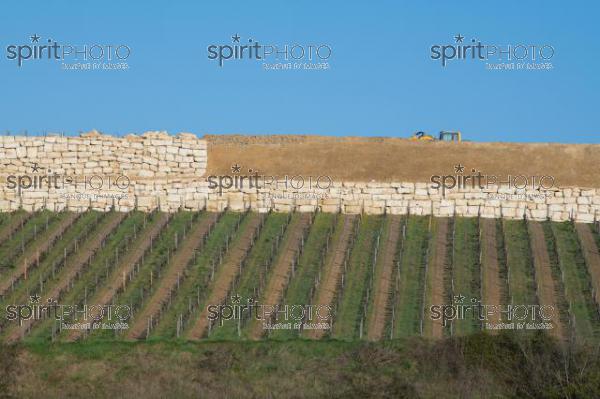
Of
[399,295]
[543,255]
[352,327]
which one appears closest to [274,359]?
[352,327]

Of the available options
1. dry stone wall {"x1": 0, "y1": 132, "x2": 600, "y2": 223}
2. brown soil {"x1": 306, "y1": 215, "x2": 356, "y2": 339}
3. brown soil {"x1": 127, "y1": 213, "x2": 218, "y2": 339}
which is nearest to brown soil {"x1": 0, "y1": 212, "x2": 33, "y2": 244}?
dry stone wall {"x1": 0, "y1": 132, "x2": 600, "y2": 223}

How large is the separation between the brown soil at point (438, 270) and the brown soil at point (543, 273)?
2.79 metres

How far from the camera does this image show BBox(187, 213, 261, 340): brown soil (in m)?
39.8

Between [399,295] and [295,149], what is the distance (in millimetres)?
12907

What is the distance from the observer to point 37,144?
52875 millimetres

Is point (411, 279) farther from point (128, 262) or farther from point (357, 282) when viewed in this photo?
point (128, 262)

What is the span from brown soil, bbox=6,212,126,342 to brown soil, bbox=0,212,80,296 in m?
1.08

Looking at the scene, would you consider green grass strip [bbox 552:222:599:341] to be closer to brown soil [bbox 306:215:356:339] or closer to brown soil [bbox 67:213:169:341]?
brown soil [bbox 306:215:356:339]

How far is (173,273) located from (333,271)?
188 inches

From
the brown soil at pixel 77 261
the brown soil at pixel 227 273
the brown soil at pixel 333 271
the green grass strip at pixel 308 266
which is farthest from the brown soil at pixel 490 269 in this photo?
the brown soil at pixel 77 261

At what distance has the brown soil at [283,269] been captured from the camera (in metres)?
40.1

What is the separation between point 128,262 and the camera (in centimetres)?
4491

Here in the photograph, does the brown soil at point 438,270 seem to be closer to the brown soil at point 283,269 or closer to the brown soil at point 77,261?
the brown soil at point 283,269

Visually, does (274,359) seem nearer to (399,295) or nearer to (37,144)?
(399,295)
